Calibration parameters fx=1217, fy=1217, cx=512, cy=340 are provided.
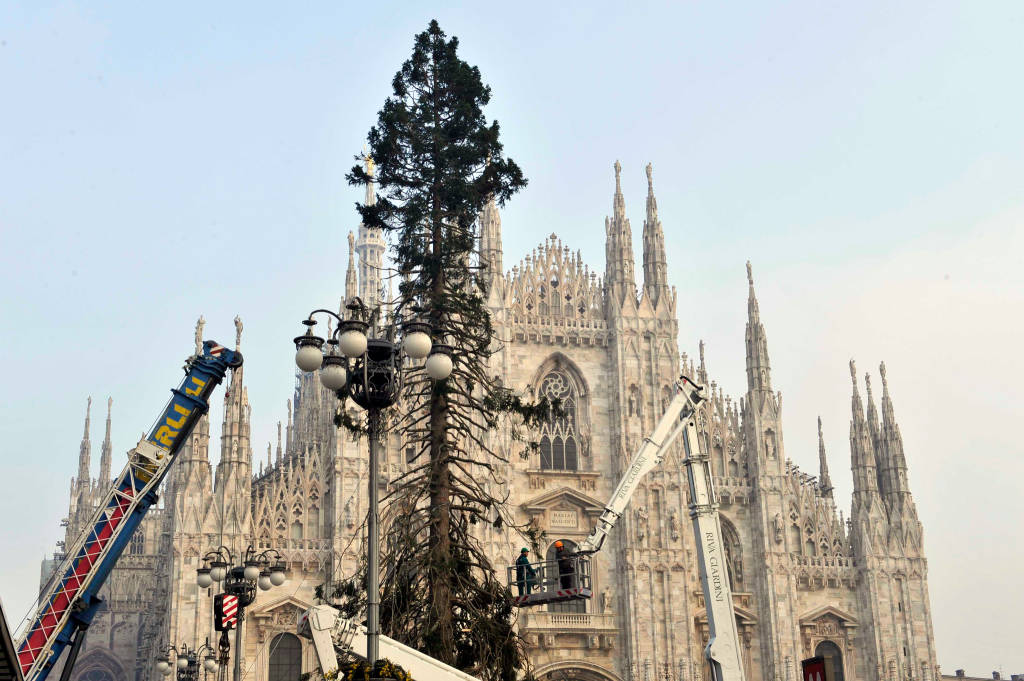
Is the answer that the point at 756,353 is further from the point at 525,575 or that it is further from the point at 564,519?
the point at 525,575

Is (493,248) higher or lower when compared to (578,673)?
higher

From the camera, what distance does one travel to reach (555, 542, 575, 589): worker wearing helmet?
2748 cm

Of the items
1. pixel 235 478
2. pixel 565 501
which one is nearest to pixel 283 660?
pixel 235 478

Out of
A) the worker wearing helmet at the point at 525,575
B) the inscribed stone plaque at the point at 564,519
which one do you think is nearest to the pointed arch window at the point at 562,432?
the inscribed stone plaque at the point at 564,519

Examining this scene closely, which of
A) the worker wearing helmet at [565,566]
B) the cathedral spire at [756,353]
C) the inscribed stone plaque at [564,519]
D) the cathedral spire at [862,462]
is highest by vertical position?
the cathedral spire at [756,353]

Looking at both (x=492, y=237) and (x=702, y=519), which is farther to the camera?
(x=492, y=237)

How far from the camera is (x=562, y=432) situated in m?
48.7

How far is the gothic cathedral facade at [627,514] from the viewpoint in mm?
43750

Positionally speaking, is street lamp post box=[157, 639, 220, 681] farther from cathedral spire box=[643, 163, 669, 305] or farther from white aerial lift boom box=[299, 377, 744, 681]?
cathedral spire box=[643, 163, 669, 305]

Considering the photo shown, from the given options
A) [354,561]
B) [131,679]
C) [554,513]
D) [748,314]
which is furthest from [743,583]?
[131,679]

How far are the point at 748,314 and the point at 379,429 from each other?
3779 centimetres

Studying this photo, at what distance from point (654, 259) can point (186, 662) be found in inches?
1082

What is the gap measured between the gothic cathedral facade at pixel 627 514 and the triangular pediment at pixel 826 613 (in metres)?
0.06

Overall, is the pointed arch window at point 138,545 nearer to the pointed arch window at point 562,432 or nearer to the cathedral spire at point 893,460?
the pointed arch window at point 562,432
